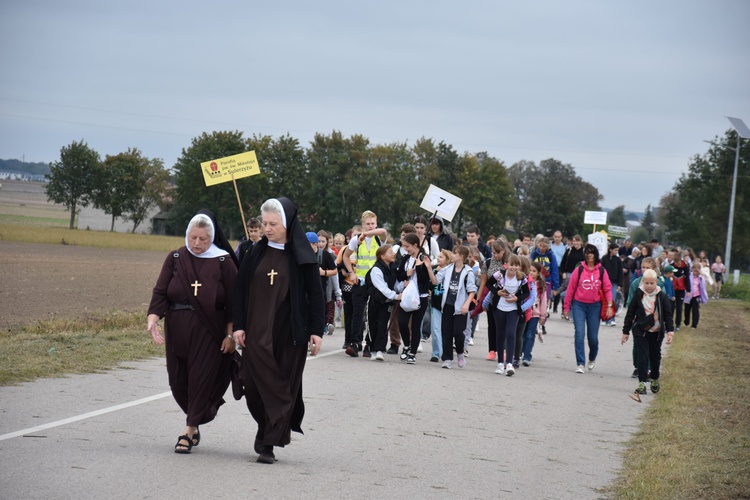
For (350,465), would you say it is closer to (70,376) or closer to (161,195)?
(70,376)

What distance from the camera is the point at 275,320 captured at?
7898 mm

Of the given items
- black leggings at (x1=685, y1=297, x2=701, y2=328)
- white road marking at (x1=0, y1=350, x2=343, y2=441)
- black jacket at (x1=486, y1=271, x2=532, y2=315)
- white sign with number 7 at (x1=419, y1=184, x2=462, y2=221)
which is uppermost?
white sign with number 7 at (x1=419, y1=184, x2=462, y2=221)

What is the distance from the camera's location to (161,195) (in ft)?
395

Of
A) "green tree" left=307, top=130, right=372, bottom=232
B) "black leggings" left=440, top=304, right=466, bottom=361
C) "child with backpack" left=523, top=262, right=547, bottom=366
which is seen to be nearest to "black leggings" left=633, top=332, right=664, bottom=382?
"child with backpack" left=523, top=262, right=547, bottom=366

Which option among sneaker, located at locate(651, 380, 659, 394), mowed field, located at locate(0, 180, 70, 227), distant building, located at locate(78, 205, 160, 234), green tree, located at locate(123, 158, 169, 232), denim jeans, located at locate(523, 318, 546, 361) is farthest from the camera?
distant building, located at locate(78, 205, 160, 234)

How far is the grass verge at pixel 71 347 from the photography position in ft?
39.2

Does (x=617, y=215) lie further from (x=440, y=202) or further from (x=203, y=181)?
(x=440, y=202)

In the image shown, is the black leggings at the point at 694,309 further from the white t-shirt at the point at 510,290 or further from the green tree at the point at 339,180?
the green tree at the point at 339,180

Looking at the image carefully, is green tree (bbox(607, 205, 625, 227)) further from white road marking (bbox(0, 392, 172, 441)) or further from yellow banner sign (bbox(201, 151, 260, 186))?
white road marking (bbox(0, 392, 172, 441))

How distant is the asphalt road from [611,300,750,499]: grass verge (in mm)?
272

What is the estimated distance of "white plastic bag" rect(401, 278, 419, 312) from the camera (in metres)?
15.3

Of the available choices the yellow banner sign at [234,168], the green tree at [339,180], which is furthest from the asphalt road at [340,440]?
the green tree at [339,180]

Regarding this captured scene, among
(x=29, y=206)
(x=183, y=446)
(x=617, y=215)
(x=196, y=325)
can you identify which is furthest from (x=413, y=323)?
(x=617, y=215)

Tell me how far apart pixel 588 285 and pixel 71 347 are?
7.64 meters
